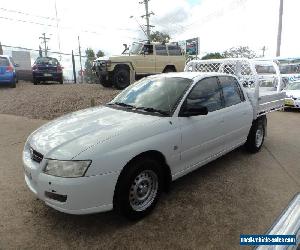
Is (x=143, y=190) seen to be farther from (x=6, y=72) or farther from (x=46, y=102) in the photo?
(x=6, y=72)

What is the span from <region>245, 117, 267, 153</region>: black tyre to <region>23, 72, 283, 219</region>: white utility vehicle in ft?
2.37

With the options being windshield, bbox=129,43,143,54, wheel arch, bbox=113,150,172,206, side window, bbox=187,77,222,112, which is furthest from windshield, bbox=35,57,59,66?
wheel arch, bbox=113,150,172,206

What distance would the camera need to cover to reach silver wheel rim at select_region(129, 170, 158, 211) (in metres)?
3.36

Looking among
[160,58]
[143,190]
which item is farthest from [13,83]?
[143,190]

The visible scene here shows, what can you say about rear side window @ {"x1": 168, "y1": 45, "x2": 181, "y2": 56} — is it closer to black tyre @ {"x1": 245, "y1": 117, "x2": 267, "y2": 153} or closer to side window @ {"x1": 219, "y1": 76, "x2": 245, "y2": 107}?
black tyre @ {"x1": 245, "y1": 117, "x2": 267, "y2": 153}

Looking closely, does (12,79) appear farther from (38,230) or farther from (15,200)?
(38,230)

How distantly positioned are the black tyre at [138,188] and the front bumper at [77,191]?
122mm

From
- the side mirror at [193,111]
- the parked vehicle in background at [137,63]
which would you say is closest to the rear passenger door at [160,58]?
the parked vehicle in background at [137,63]

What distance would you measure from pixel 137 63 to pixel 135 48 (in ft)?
3.20

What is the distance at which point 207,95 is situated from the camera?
454cm

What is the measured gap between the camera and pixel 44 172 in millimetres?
3047

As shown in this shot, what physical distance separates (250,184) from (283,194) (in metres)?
0.48

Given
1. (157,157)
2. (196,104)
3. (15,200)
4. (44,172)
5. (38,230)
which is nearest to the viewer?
(44,172)

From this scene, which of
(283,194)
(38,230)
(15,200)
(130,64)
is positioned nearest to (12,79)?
(130,64)
